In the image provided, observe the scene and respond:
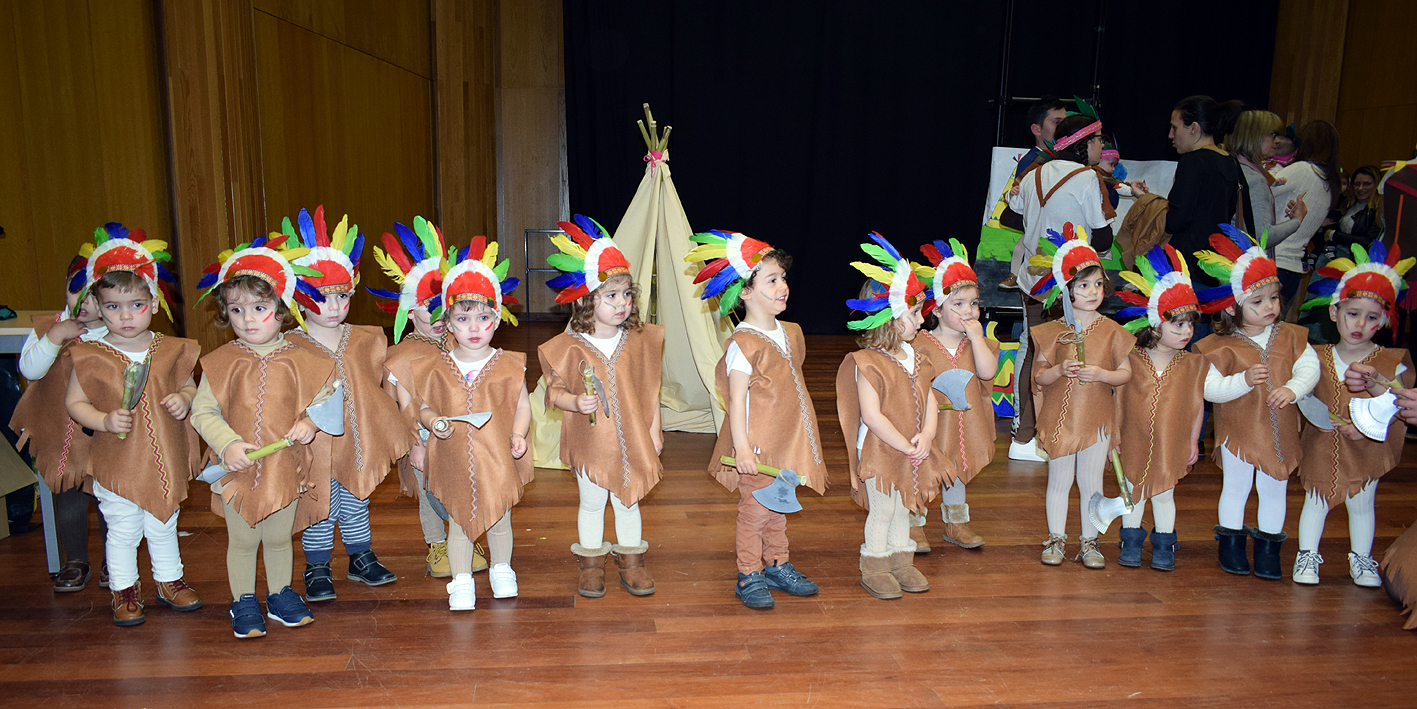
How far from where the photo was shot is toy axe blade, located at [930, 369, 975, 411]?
2330mm

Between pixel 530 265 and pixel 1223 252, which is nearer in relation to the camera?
pixel 1223 252

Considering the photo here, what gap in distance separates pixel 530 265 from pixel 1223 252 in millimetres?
6392

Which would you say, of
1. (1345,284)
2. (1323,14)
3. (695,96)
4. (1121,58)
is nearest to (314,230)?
(1345,284)

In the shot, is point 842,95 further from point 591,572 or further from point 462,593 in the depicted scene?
point 462,593

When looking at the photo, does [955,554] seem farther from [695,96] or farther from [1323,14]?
[1323,14]

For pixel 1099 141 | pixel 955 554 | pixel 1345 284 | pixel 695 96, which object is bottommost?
pixel 955 554

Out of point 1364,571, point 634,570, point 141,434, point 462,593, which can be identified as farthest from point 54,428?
point 1364,571

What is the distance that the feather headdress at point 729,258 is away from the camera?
2240 millimetres

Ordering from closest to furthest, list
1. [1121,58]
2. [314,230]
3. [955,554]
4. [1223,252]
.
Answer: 1. [314,230]
2. [1223,252]
3. [955,554]
4. [1121,58]

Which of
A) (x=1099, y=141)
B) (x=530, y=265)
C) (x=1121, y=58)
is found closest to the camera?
(x=1099, y=141)

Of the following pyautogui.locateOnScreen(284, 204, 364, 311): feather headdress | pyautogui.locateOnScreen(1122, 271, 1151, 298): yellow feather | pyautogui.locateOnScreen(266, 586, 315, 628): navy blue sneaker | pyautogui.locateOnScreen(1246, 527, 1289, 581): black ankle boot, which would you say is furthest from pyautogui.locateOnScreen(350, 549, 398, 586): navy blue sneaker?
pyautogui.locateOnScreen(1246, 527, 1289, 581): black ankle boot

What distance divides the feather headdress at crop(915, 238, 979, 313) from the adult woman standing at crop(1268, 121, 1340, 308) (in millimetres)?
2204

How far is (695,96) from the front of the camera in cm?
737

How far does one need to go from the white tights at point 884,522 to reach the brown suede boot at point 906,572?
0.02 meters
